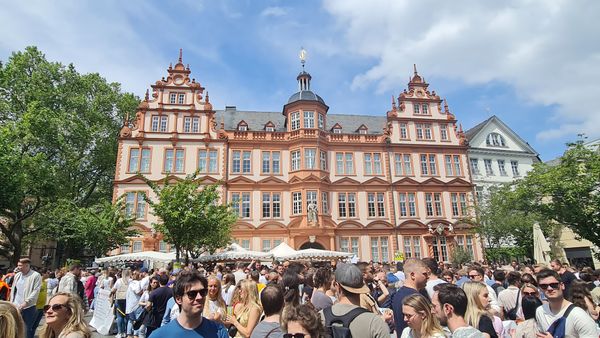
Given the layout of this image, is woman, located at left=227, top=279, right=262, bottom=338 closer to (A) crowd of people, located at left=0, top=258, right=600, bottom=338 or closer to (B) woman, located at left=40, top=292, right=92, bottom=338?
(A) crowd of people, located at left=0, top=258, right=600, bottom=338

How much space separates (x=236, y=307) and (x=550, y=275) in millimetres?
4045

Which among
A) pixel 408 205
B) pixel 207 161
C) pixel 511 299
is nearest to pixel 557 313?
pixel 511 299

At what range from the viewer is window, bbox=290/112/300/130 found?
32562 mm

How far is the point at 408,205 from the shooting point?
32.8 m

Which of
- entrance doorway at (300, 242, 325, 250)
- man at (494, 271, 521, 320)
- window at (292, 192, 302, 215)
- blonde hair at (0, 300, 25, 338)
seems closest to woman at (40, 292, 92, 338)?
blonde hair at (0, 300, 25, 338)

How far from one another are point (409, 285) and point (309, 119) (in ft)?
92.9

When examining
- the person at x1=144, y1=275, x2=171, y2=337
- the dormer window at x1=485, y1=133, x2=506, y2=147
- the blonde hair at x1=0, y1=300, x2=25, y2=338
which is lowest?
the person at x1=144, y1=275, x2=171, y2=337

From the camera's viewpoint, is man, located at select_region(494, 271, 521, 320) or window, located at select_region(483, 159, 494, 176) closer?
man, located at select_region(494, 271, 521, 320)

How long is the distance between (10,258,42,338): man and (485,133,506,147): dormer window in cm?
3831

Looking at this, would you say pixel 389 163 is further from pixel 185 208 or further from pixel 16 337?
pixel 16 337

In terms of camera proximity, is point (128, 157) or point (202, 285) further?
point (128, 157)

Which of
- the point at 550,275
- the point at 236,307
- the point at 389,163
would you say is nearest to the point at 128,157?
the point at 389,163

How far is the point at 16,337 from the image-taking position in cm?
279

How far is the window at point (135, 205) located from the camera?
93.3 ft
